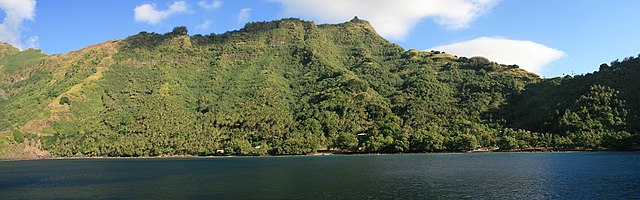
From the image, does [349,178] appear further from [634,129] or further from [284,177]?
[634,129]

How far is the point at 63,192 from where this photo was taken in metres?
85.0

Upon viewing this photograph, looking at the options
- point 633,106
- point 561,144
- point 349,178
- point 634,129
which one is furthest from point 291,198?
point 633,106

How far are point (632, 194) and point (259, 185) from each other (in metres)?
59.7

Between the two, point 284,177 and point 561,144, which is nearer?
point 284,177

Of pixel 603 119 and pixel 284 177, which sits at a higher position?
pixel 603 119

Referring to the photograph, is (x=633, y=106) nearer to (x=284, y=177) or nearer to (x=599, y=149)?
(x=599, y=149)

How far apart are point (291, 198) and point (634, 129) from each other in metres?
176

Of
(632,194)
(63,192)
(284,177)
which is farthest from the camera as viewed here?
(284,177)

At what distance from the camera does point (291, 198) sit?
68.8 m

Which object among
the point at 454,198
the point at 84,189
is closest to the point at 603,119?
the point at 454,198

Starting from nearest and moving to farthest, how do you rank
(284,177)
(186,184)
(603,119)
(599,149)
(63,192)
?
(63,192) → (186,184) → (284,177) → (599,149) → (603,119)

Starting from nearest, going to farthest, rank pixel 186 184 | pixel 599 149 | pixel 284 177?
pixel 186 184 → pixel 284 177 → pixel 599 149

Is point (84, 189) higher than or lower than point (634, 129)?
lower

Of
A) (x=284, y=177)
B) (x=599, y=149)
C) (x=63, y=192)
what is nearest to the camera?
(x=63, y=192)
